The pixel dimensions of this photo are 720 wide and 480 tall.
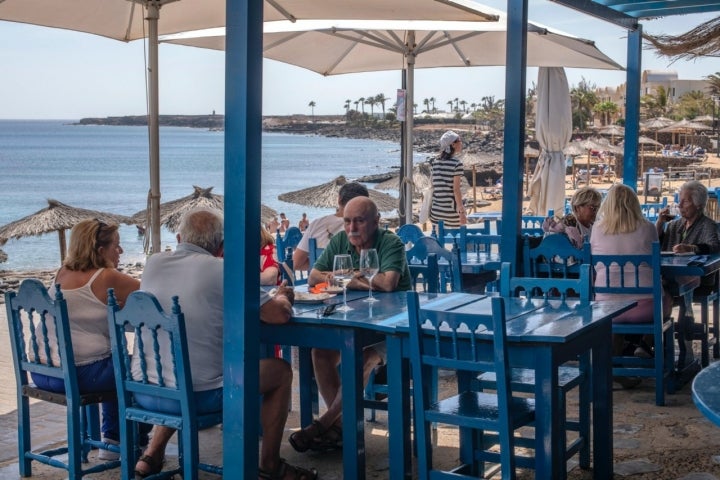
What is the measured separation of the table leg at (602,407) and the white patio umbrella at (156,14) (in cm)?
225

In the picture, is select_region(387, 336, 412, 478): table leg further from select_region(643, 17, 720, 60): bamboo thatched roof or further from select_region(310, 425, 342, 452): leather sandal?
select_region(643, 17, 720, 60): bamboo thatched roof

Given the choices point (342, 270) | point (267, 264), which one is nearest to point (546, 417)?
point (342, 270)

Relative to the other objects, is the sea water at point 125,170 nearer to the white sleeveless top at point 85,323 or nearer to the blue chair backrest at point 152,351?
the white sleeveless top at point 85,323

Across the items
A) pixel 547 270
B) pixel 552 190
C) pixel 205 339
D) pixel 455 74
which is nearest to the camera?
pixel 205 339

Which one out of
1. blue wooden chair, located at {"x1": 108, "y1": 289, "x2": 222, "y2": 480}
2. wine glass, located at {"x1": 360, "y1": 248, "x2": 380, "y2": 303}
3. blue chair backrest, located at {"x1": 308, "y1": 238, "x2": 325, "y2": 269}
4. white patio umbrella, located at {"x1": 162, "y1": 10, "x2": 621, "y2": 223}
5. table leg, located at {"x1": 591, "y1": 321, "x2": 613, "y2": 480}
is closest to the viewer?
blue wooden chair, located at {"x1": 108, "y1": 289, "x2": 222, "y2": 480}

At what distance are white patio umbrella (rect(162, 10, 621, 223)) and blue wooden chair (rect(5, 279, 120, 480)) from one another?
3.93m

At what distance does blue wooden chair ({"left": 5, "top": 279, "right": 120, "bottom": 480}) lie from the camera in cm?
393

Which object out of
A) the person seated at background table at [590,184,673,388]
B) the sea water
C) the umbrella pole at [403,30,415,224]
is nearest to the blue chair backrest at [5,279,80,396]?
the person seated at background table at [590,184,673,388]

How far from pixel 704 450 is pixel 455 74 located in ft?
329

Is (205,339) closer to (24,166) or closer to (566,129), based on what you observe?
(566,129)

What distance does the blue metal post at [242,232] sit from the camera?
3.53 m

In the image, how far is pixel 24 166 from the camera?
71.2 m

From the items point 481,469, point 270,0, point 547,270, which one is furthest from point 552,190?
point 481,469

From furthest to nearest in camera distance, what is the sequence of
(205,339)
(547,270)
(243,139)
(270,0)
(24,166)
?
(24,166) < (547,270) < (270,0) < (205,339) < (243,139)
